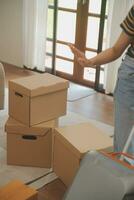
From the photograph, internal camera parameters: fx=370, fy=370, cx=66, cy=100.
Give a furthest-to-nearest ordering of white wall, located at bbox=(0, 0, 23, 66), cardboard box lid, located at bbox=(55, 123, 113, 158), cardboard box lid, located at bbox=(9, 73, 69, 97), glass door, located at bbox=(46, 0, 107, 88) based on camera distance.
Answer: white wall, located at bbox=(0, 0, 23, 66), glass door, located at bbox=(46, 0, 107, 88), cardboard box lid, located at bbox=(9, 73, 69, 97), cardboard box lid, located at bbox=(55, 123, 113, 158)

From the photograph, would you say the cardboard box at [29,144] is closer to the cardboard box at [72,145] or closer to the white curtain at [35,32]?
the cardboard box at [72,145]

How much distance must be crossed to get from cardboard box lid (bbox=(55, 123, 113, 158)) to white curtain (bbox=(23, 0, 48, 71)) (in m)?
2.26

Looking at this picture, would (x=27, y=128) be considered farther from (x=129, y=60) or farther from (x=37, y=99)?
(x=129, y=60)

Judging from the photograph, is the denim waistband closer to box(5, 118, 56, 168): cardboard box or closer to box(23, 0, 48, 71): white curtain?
box(5, 118, 56, 168): cardboard box

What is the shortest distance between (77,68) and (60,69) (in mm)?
294

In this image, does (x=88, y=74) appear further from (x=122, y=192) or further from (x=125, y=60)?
(x=122, y=192)

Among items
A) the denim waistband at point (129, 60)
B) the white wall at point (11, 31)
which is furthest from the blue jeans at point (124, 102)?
the white wall at point (11, 31)

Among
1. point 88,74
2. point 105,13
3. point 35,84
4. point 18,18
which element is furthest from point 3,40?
point 35,84

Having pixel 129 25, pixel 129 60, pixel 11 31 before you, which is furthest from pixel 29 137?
pixel 11 31

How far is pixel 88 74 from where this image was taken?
441cm

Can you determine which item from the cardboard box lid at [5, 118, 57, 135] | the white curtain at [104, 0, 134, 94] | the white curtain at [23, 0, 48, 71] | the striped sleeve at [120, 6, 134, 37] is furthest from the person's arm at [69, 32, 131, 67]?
the white curtain at [23, 0, 48, 71]

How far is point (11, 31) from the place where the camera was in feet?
16.3

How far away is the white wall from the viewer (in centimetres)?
480

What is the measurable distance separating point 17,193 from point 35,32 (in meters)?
2.87
